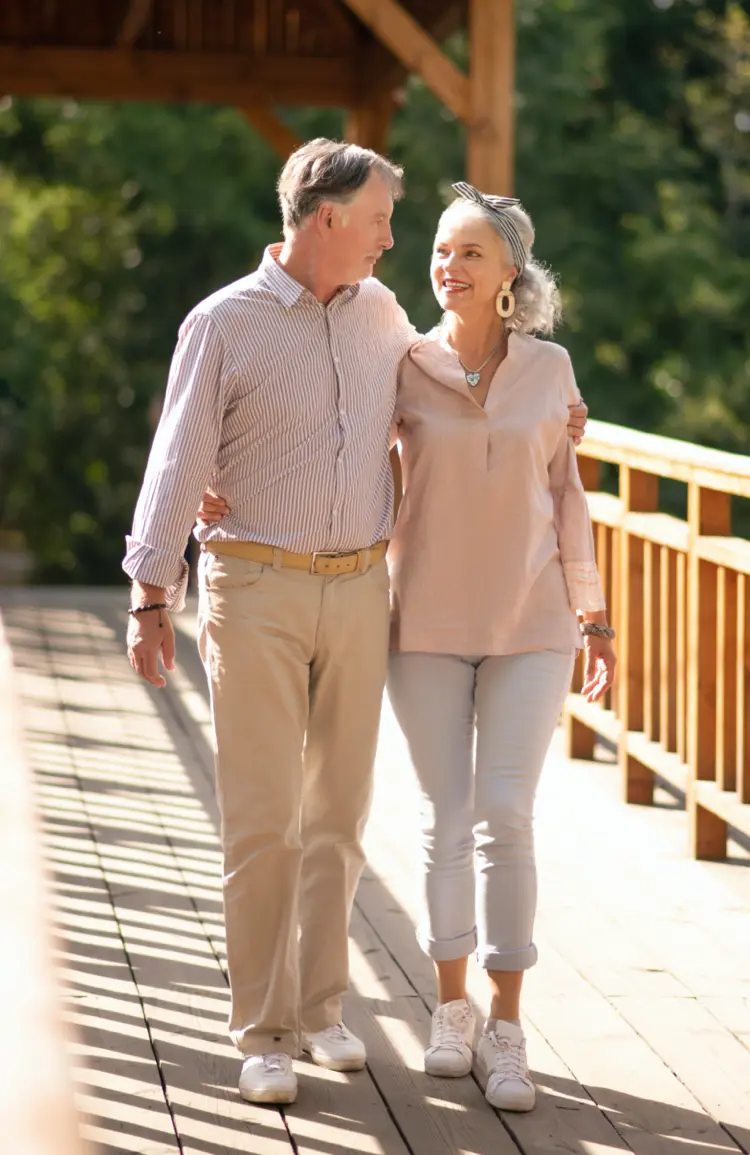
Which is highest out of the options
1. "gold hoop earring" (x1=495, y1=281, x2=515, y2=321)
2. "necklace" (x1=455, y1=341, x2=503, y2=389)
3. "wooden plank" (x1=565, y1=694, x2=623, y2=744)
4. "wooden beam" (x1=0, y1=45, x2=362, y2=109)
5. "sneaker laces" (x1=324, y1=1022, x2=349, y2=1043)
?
"wooden beam" (x1=0, y1=45, x2=362, y2=109)

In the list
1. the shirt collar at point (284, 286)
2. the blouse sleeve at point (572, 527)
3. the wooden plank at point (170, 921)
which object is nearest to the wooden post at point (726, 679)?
the wooden plank at point (170, 921)

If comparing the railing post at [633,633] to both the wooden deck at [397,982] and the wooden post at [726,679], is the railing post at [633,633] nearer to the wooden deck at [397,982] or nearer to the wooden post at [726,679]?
the wooden deck at [397,982]

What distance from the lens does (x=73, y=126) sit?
2033cm

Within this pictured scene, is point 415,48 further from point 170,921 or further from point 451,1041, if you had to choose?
point 451,1041

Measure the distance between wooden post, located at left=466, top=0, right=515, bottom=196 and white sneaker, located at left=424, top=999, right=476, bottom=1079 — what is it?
4.70 meters

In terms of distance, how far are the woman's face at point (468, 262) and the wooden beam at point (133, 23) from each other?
730 cm

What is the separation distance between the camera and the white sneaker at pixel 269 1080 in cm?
306

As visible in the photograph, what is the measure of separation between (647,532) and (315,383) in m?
2.45

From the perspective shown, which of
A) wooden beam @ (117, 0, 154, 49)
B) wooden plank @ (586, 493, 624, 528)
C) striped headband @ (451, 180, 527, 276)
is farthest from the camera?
wooden beam @ (117, 0, 154, 49)

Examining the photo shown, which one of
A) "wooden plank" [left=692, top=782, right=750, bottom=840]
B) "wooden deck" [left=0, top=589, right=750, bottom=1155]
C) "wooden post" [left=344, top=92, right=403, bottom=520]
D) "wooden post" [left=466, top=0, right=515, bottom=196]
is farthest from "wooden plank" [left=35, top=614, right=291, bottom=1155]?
"wooden post" [left=344, top=92, right=403, bottom=520]

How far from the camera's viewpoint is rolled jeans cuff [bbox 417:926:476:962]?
324 centimetres

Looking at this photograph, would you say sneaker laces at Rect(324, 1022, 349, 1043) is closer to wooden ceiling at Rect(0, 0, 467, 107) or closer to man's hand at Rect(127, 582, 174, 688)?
man's hand at Rect(127, 582, 174, 688)

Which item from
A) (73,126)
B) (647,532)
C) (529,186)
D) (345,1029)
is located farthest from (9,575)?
(345,1029)

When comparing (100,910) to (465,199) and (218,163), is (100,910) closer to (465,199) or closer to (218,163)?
(465,199)
